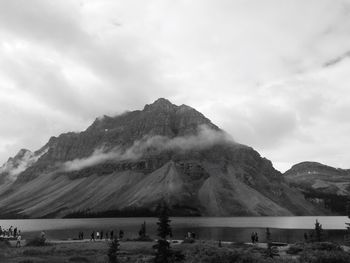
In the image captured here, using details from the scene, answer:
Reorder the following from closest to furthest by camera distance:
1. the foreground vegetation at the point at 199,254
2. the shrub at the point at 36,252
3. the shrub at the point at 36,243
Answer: the foreground vegetation at the point at 199,254
the shrub at the point at 36,252
the shrub at the point at 36,243

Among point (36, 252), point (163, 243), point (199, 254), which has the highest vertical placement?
point (163, 243)

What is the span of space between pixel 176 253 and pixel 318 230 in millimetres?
59681

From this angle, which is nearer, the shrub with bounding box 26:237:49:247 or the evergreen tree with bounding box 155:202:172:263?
the evergreen tree with bounding box 155:202:172:263

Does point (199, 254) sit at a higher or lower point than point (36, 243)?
higher

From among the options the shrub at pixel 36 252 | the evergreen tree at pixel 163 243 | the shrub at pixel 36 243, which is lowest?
the shrub at pixel 36 252

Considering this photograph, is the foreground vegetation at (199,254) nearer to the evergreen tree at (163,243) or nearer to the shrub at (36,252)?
the shrub at (36,252)

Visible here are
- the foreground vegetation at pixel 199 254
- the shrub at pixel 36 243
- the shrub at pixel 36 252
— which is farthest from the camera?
the shrub at pixel 36 243

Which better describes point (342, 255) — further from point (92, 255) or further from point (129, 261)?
point (92, 255)

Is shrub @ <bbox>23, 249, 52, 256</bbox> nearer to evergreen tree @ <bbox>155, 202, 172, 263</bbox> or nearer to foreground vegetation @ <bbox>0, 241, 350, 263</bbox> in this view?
foreground vegetation @ <bbox>0, 241, 350, 263</bbox>

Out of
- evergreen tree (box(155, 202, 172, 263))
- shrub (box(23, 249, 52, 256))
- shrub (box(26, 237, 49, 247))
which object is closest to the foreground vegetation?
shrub (box(23, 249, 52, 256))

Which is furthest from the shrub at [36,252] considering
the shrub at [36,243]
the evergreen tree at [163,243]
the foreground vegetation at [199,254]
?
the evergreen tree at [163,243]

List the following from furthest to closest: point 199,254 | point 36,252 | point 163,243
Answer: point 36,252 → point 199,254 → point 163,243

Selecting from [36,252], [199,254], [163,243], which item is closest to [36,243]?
[36,252]

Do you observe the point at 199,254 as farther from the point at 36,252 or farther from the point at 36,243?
the point at 36,243
